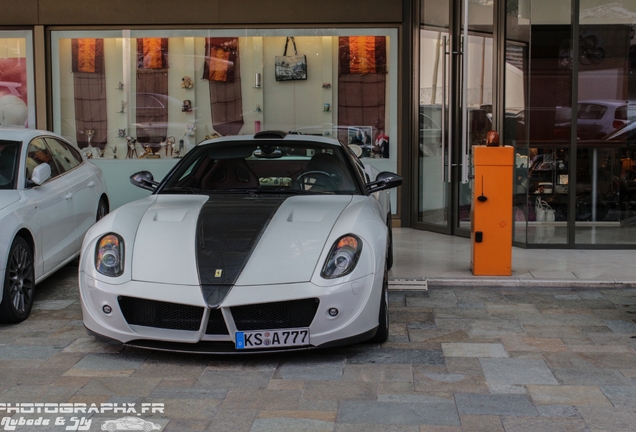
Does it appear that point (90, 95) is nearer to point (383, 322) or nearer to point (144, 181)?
point (144, 181)

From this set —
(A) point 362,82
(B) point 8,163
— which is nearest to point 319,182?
(B) point 8,163

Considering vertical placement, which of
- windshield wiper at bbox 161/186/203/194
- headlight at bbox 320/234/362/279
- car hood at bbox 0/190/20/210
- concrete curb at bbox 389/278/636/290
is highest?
windshield wiper at bbox 161/186/203/194

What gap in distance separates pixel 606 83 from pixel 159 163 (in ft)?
19.7

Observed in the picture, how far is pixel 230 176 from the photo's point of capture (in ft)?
20.6

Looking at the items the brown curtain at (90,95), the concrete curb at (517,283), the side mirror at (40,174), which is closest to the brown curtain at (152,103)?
the brown curtain at (90,95)

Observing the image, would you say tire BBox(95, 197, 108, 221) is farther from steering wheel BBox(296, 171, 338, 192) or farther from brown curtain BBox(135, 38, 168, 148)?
brown curtain BBox(135, 38, 168, 148)

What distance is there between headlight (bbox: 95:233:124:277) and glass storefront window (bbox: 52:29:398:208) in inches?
259

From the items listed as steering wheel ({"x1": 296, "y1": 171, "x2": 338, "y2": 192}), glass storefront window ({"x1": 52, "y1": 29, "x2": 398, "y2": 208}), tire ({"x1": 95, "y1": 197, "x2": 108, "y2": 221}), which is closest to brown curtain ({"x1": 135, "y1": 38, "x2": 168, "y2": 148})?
glass storefront window ({"x1": 52, "y1": 29, "x2": 398, "y2": 208})

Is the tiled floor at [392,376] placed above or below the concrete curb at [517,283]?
below

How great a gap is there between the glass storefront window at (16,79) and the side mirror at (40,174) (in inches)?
219

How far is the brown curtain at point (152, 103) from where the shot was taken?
11.8 m

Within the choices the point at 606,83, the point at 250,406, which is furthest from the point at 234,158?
the point at 606,83

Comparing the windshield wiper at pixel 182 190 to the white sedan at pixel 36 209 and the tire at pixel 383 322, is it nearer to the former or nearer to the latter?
the white sedan at pixel 36 209

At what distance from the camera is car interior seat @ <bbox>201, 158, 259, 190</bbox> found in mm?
6199
